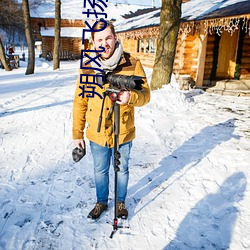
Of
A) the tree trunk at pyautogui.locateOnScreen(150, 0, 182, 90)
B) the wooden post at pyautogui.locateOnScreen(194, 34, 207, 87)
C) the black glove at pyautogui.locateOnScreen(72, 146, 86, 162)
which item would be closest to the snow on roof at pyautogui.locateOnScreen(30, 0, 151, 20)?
the wooden post at pyautogui.locateOnScreen(194, 34, 207, 87)

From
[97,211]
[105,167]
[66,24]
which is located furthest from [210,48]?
[66,24]

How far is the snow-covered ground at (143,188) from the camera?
2.24 meters

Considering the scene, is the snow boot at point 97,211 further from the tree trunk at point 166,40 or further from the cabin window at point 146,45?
the cabin window at point 146,45

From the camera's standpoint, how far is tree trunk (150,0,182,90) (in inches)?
277

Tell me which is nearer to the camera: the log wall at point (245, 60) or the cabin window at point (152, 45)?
the log wall at point (245, 60)

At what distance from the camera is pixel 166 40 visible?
7188 mm

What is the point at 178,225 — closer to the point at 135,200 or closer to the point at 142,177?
the point at 135,200

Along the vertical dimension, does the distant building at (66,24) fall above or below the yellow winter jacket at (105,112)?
above

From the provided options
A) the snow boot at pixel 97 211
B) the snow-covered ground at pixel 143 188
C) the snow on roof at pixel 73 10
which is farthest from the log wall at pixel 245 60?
the snow on roof at pixel 73 10

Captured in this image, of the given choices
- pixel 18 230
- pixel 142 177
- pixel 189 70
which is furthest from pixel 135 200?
pixel 189 70

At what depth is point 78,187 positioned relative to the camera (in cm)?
299

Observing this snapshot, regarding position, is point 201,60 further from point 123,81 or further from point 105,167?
point 123,81

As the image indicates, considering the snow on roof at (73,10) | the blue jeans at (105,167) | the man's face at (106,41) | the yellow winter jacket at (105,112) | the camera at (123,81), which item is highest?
the snow on roof at (73,10)

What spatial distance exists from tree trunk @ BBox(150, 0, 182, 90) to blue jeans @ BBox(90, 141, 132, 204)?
5576mm
